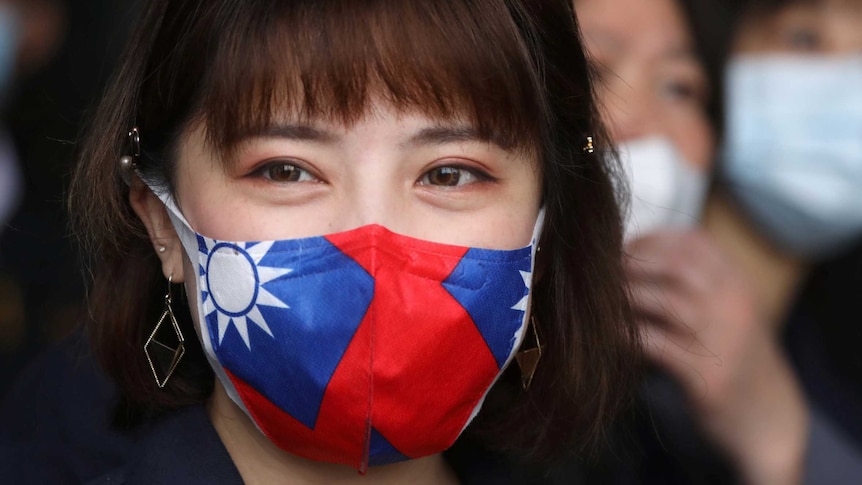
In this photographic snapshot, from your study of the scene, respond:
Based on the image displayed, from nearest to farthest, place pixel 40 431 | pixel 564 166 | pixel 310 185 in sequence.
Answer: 1. pixel 310 185
2. pixel 564 166
3. pixel 40 431

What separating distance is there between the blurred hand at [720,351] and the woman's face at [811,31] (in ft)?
2.85

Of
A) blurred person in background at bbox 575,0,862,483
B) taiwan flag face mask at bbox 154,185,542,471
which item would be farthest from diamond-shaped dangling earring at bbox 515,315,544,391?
blurred person in background at bbox 575,0,862,483

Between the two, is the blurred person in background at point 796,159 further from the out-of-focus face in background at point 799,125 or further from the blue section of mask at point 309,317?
the blue section of mask at point 309,317

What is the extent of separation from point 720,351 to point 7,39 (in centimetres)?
234

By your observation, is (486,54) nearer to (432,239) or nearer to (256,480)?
(432,239)

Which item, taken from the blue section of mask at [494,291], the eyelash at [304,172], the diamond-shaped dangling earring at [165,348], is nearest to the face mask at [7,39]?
the diamond-shaped dangling earring at [165,348]

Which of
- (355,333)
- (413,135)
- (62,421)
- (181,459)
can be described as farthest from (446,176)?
(62,421)

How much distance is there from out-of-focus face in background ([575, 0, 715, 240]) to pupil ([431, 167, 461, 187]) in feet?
4.09

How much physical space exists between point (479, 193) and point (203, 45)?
55 centimetres

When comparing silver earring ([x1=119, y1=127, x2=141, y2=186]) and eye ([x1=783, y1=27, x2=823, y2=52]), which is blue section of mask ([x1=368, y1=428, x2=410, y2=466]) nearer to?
silver earring ([x1=119, y1=127, x2=141, y2=186])

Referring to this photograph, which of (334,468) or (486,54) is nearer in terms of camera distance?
(486,54)

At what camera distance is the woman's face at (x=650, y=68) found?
3445 millimetres

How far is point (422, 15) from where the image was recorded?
2.02 m

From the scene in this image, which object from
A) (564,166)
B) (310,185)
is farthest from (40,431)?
(564,166)
